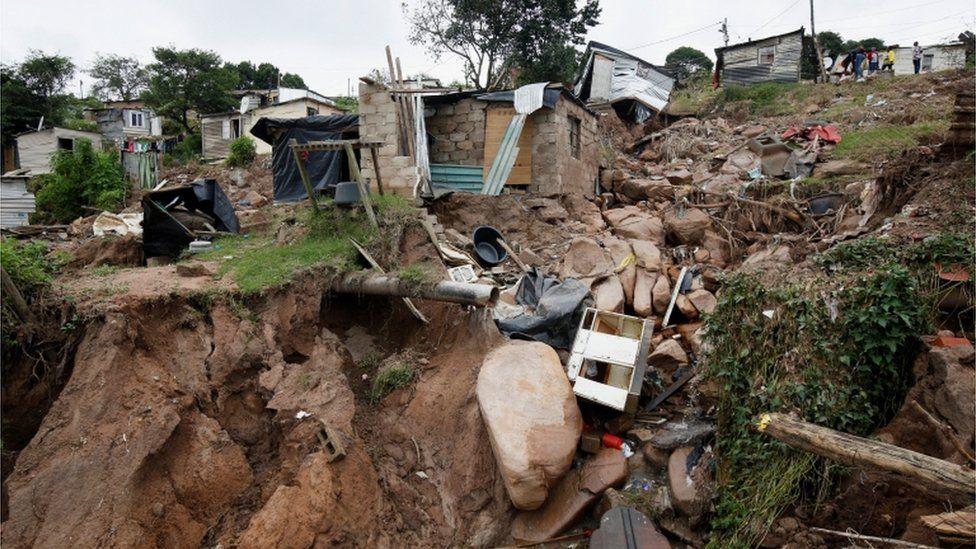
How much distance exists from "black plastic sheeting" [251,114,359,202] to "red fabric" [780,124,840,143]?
10.8 meters

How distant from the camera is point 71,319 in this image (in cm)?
538

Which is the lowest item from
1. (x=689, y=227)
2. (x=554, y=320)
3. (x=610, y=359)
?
(x=610, y=359)

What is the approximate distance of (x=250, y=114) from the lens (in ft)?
74.2

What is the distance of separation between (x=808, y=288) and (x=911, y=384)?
1.02 m

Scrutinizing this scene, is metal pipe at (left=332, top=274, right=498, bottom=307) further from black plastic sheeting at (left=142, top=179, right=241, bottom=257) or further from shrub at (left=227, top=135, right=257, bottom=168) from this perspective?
shrub at (left=227, top=135, right=257, bottom=168)

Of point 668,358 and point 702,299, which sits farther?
point 702,299

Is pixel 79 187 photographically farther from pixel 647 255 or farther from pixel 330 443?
pixel 647 255

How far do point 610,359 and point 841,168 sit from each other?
25.9 ft

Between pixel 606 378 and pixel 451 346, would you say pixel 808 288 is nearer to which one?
pixel 606 378

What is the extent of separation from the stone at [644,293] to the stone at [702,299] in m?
0.52

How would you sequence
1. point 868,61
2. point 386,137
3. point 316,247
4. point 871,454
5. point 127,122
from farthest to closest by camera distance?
point 127,122
point 868,61
point 386,137
point 316,247
point 871,454

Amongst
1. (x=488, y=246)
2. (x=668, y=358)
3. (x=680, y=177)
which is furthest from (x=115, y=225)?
(x=680, y=177)

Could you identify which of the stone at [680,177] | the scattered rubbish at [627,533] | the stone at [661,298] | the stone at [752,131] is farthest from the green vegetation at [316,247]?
the stone at [752,131]

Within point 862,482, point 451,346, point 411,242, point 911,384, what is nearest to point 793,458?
point 862,482
